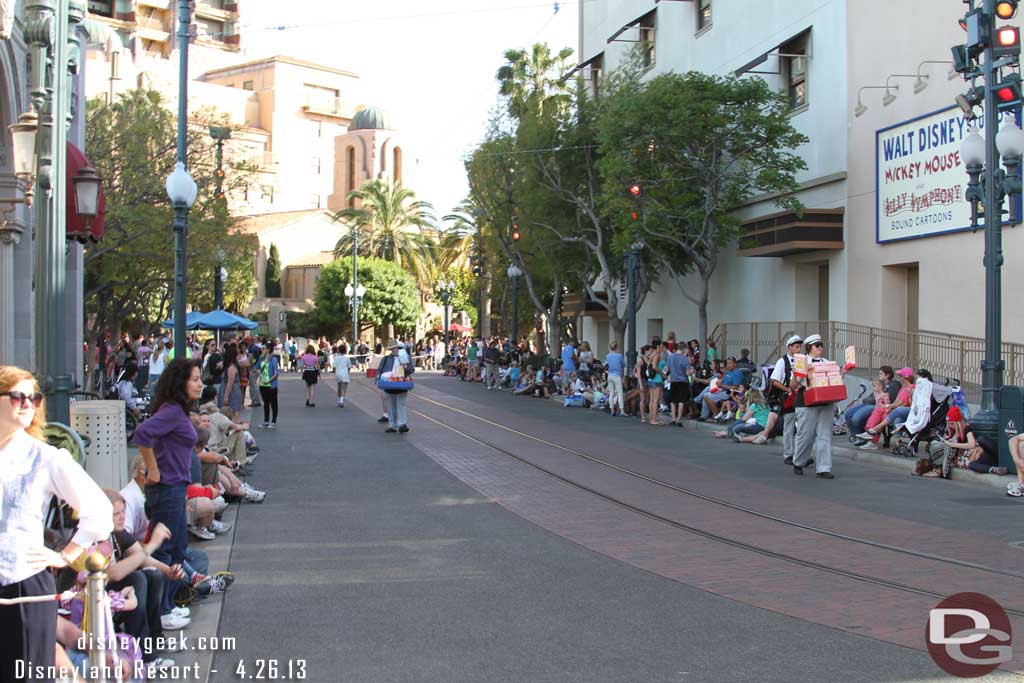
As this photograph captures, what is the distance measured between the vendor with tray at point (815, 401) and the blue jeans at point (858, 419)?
332 centimetres

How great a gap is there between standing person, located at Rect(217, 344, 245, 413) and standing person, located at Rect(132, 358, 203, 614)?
13518 millimetres

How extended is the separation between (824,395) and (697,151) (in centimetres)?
1433

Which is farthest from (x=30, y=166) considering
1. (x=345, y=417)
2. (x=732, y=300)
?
(x=732, y=300)

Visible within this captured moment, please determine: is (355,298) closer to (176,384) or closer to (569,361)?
(569,361)

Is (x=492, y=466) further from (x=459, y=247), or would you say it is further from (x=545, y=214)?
(x=459, y=247)

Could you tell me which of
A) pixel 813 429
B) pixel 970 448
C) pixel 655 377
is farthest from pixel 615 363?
pixel 970 448

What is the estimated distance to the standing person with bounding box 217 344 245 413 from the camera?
68.4 ft

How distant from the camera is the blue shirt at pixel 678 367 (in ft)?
74.0

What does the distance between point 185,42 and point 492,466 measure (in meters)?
8.81

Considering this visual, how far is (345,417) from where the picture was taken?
24656mm

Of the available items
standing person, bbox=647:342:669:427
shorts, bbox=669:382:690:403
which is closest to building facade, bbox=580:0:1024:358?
standing person, bbox=647:342:669:427

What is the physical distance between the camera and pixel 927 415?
1575 centimetres

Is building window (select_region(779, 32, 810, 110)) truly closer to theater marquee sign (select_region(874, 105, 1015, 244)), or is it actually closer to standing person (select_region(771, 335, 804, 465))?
theater marquee sign (select_region(874, 105, 1015, 244))

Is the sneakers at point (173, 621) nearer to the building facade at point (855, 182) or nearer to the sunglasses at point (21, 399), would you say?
the sunglasses at point (21, 399)
